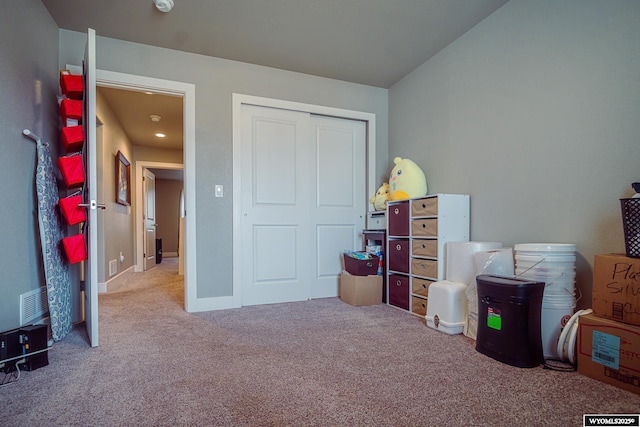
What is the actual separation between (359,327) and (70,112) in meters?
2.56

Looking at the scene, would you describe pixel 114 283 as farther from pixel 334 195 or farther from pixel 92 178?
pixel 334 195

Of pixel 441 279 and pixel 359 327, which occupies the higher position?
pixel 441 279

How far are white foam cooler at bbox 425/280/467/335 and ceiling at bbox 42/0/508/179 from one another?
6.76 ft

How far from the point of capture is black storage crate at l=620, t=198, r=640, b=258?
4.83 ft

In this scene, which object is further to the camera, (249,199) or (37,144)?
(249,199)

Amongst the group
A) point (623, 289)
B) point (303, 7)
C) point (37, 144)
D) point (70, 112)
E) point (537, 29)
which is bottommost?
point (623, 289)

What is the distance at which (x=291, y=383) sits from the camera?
151cm

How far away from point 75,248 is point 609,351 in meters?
3.08

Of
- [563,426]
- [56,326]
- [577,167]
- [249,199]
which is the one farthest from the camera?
[249,199]

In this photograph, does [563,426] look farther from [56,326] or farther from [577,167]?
[56,326]

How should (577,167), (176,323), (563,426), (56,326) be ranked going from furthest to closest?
1. (176,323)
2. (56,326)
3. (577,167)
4. (563,426)

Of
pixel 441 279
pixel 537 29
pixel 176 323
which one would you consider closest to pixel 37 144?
pixel 176 323

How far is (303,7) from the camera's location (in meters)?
2.34

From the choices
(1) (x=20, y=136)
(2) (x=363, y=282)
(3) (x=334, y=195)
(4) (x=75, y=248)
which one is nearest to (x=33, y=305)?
(4) (x=75, y=248)
